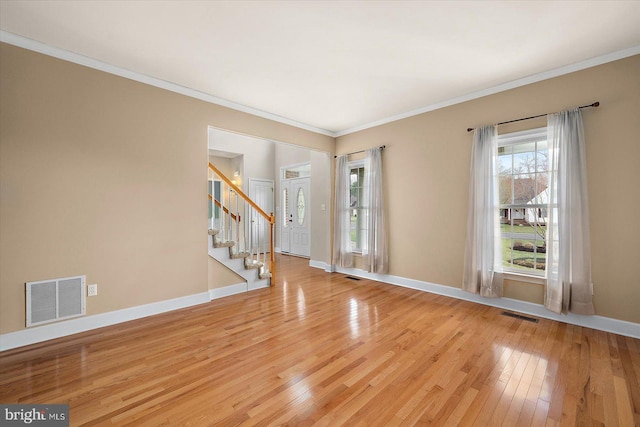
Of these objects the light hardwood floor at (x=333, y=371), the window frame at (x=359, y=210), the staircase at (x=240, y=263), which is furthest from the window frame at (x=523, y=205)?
the staircase at (x=240, y=263)

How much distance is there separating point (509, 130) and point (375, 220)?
2460 mm

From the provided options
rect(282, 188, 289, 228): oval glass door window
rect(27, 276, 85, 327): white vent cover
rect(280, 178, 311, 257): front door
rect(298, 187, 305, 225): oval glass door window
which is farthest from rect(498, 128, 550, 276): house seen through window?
rect(282, 188, 289, 228): oval glass door window

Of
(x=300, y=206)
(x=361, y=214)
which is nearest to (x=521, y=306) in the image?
(x=361, y=214)

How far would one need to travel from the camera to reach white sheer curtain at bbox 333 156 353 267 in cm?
584

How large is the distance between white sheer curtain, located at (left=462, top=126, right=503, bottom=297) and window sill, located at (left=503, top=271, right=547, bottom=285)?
11 centimetres

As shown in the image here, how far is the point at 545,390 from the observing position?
208 centimetres

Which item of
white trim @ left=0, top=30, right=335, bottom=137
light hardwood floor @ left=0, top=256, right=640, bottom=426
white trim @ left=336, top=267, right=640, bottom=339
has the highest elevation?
white trim @ left=0, top=30, right=335, bottom=137

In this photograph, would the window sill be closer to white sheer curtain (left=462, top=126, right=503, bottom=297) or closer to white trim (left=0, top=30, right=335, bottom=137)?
white sheer curtain (left=462, top=126, right=503, bottom=297)

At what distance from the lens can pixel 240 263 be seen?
4.62 m

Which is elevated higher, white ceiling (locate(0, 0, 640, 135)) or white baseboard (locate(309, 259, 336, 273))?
white ceiling (locate(0, 0, 640, 135))

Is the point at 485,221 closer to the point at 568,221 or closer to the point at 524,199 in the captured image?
the point at 524,199

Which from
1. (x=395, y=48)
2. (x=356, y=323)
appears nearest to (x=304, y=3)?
(x=395, y=48)

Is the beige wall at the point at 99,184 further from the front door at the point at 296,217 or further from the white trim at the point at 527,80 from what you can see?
the front door at the point at 296,217

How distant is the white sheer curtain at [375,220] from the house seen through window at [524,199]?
1871 millimetres
